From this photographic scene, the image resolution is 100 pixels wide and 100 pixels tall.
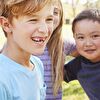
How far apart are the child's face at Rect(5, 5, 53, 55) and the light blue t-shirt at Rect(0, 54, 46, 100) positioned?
0.35 feet

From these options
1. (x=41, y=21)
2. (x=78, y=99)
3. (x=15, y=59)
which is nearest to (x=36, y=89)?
(x=15, y=59)

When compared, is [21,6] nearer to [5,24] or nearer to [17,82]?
[5,24]

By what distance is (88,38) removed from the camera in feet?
7.18

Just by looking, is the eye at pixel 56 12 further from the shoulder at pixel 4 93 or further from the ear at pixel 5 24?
the shoulder at pixel 4 93

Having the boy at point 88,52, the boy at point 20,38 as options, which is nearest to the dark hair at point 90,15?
the boy at point 88,52

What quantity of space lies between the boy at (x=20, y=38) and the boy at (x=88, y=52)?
0.52m

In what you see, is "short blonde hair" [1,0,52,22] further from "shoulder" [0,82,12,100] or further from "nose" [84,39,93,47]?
"nose" [84,39,93,47]

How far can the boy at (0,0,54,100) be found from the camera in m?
1.64

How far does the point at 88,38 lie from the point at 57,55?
0.25 m

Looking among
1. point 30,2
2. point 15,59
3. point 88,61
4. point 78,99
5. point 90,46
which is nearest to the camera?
point 30,2

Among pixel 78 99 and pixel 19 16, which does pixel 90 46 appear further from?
pixel 78 99

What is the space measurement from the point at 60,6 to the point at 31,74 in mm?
661

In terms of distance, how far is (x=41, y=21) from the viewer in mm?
1675

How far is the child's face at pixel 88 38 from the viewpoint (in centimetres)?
218
